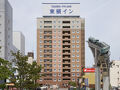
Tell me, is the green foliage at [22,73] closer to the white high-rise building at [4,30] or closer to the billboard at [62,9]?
the white high-rise building at [4,30]

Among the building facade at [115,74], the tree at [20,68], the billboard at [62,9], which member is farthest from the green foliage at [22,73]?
the billboard at [62,9]

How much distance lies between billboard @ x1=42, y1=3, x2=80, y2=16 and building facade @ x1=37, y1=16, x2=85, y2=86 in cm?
236

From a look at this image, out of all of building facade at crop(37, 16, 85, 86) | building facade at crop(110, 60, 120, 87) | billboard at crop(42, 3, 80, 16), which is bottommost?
building facade at crop(110, 60, 120, 87)

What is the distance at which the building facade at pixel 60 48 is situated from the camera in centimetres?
15125

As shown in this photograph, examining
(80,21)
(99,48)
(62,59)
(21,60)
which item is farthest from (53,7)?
(99,48)

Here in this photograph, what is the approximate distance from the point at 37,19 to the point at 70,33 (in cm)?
1805

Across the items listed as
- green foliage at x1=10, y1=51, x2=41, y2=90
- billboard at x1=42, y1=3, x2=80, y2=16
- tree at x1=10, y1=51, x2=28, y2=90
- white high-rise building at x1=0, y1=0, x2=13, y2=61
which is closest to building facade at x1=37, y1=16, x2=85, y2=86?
billboard at x1=42, y1=3, x2=80, y2=16

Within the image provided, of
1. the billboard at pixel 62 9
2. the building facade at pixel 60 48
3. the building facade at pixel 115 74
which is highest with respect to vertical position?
the billboard at pixel 62 9

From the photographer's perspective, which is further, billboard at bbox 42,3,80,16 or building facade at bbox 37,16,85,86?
billboard at bbox 42,3,80,16

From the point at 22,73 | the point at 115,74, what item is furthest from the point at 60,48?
the point at 22,73

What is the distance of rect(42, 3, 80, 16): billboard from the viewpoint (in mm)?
153750

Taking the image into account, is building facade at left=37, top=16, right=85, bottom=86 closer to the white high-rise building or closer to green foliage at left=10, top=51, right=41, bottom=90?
the white high-rise building

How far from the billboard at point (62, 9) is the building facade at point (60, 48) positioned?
2359 millimetres

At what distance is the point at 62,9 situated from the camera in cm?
15412
